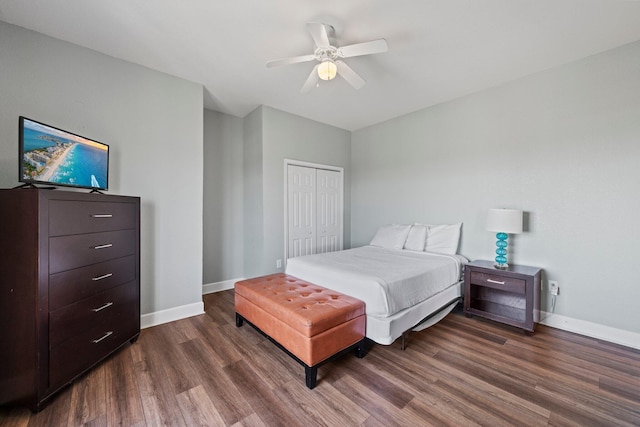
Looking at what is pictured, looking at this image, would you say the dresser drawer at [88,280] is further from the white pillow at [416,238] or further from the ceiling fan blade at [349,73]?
the white pillow at [416,238]

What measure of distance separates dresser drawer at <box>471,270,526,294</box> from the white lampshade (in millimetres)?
488

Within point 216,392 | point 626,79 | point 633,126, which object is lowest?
point 216,392

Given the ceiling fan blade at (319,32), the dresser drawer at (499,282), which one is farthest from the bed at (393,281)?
the ceiling fan blade at (319,32)

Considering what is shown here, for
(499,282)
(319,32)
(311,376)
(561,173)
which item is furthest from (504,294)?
(319,32)

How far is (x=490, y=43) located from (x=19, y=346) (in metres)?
4.15

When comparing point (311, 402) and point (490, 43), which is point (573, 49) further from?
point (311, 402)

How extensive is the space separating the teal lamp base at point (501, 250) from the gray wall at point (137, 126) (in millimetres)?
3432

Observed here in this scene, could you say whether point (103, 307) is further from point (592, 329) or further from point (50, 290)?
point (592, 329)

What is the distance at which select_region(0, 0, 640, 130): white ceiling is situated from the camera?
185 cm

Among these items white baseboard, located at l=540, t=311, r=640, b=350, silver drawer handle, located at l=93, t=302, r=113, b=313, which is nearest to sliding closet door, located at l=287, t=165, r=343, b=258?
silver drawer handle, located at l=93, t=302, r=113, b=313

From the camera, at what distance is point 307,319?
68.1 inches

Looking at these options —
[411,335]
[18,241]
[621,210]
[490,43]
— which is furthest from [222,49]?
[621,210]

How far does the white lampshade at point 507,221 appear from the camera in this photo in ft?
8.53

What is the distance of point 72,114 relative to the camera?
227 cm
